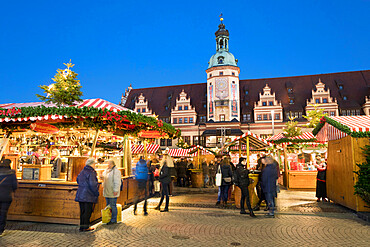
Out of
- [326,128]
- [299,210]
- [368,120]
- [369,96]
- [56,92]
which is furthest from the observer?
[369,96]

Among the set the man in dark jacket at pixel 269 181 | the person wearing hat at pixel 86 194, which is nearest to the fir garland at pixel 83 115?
the person wearing hat at pixel 86 194

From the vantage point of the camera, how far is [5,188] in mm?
5863

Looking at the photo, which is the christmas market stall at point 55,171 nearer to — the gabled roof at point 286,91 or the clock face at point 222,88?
the clock face at point 222,88

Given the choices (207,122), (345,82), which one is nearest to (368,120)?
(207,122)

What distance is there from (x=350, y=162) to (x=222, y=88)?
3867 centimetres

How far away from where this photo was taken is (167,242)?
5488 millimetres

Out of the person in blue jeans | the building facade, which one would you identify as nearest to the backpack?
the person in blue jeans

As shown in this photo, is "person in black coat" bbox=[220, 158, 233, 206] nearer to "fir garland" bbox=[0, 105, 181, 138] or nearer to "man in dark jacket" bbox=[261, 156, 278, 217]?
"man in dark jacket" bbox=[261, 156, 278, 217]

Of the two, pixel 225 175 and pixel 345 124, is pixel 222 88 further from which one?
pixel 345 124

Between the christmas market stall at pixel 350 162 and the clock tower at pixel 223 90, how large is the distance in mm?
36078

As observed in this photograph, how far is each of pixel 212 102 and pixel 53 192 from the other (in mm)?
41150

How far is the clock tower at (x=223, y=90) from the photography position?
46.2m

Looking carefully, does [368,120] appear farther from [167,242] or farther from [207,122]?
[207,122]

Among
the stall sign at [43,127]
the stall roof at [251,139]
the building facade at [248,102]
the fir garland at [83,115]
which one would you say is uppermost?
the building facade at [248,102]
